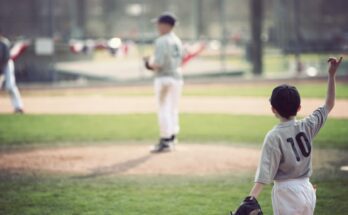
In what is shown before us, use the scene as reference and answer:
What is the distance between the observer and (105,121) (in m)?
15.0

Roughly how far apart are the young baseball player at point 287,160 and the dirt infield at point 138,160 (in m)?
4.20

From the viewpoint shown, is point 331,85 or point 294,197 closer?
point 294,197

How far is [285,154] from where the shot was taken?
4809 millimetres

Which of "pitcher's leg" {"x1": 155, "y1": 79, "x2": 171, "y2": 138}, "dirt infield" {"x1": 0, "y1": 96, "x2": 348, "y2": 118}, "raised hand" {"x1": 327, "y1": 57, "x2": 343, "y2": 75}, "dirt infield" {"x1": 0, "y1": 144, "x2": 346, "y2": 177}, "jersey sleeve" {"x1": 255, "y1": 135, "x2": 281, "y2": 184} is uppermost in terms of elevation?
"raised hand" {"x1": 327, "y1": 57, "x2": 343, "y2": 75}

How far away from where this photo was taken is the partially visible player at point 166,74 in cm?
1066

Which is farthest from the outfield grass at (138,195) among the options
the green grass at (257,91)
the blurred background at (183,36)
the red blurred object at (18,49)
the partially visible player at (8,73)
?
the blurred background at (183,36)

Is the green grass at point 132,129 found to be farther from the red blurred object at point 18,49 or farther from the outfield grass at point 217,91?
the red blurred object at point 18,49

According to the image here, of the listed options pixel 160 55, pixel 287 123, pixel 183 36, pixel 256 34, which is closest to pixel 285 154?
pixel 287 123

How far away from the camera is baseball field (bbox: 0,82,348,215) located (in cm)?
727

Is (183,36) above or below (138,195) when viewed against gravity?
above

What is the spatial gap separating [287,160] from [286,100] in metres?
0.46

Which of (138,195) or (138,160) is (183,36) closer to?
(138,160)

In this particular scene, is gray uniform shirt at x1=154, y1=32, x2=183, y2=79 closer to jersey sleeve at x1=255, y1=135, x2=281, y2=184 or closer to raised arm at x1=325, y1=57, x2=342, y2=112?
raised arm at x1=325, y1=57, x2=342, y2=112

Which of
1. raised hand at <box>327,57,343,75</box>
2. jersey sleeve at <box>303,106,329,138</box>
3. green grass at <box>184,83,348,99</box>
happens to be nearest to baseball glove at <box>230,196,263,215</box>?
jersey sleeve at <box>303,106,329,138</box>
